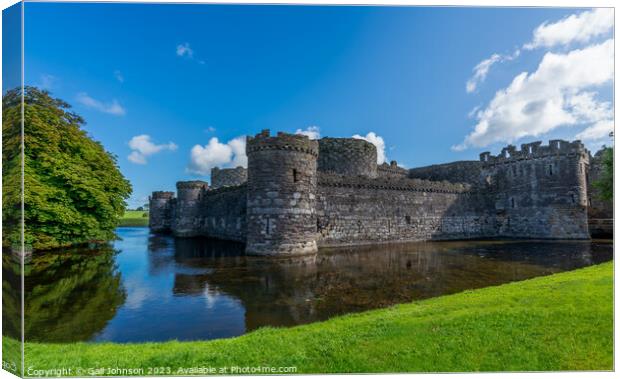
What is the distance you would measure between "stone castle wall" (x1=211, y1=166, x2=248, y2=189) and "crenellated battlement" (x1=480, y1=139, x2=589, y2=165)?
29.6 metres

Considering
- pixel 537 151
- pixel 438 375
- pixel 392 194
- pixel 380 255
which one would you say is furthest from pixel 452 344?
pixel 537 151

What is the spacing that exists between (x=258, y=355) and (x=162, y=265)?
39.7 feet

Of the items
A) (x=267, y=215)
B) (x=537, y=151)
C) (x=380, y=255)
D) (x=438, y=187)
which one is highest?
(x=537, y=151)

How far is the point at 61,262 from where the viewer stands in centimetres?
1534

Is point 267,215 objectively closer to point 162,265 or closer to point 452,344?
point 162,265

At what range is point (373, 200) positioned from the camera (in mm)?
23703

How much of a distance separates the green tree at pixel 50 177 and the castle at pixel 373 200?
7619 mm

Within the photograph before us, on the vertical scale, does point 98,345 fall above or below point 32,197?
below

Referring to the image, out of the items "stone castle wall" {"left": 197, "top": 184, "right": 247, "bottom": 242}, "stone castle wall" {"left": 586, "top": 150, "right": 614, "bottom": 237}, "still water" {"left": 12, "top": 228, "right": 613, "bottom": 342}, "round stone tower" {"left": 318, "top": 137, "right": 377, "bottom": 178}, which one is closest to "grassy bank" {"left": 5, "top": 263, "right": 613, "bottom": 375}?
→ "still water" {"left": 12, "top": 228, "right": 613, "bottom": 342}

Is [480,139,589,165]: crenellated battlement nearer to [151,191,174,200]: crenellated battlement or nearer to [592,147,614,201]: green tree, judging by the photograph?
[592,147,614,201]: green tree

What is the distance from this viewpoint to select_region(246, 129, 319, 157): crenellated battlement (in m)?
17.2

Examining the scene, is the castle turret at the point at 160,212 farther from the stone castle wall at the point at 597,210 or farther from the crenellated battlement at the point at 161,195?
the stone castle wall at the point at 597,210

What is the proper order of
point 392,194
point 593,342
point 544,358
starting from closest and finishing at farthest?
point 544,358, point 593,342, point 392,194

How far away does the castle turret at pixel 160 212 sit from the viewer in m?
41.9
